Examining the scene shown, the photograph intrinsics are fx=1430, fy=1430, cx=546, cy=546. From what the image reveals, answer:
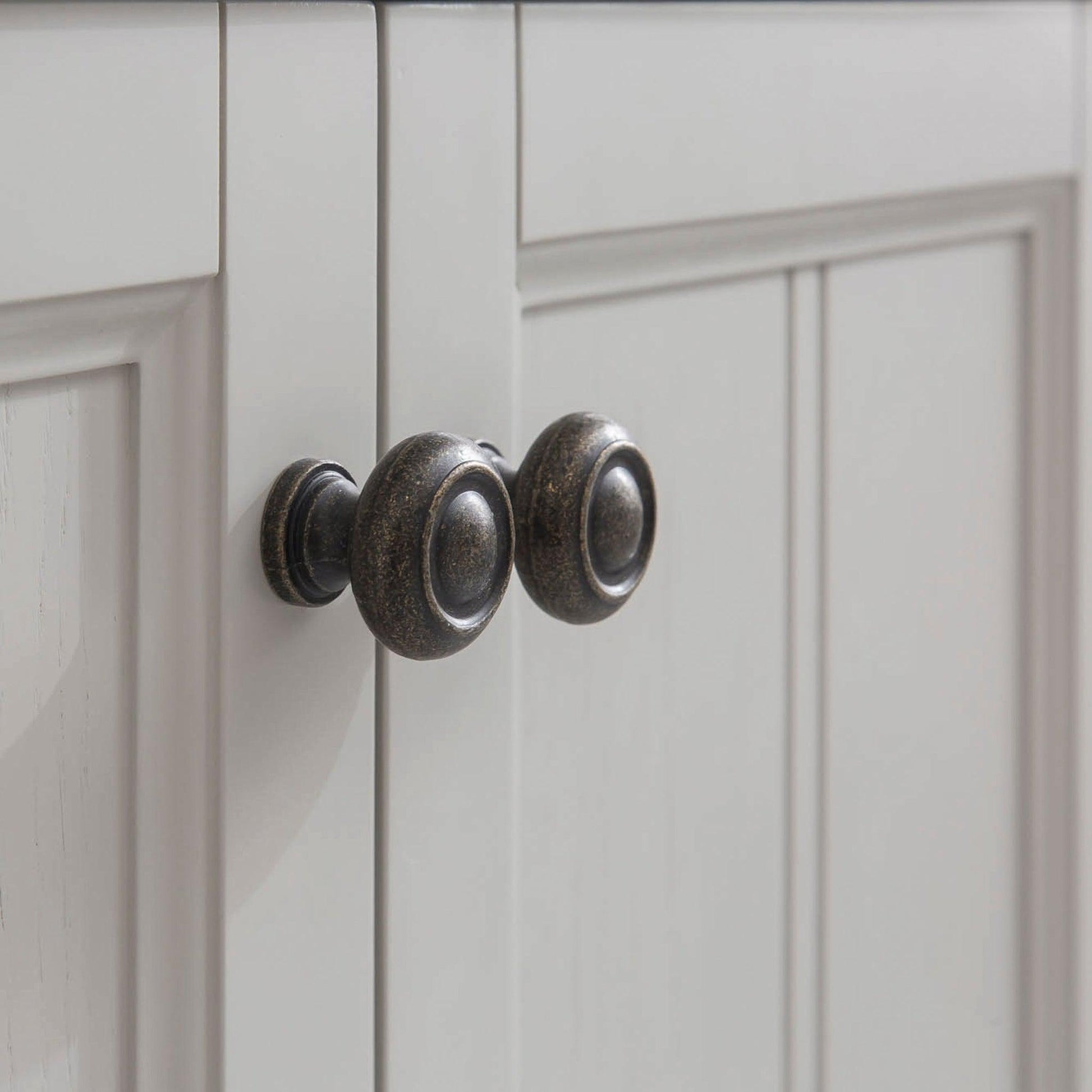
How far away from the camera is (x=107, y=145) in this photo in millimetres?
249

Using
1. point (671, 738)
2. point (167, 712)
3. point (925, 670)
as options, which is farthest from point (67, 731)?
point (925, 670)

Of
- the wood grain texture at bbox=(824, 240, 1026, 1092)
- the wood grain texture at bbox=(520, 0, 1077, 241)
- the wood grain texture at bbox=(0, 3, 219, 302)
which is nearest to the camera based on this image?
the wood grain texture at bbox=(0, 3, 219, 302)

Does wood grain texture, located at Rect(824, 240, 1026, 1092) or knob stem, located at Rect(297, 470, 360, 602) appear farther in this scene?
wood grain texture, located at Rect(824, 240, 1026, 1092)

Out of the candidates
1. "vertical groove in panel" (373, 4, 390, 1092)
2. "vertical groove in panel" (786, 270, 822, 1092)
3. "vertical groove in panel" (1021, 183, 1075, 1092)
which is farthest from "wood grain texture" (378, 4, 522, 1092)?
"vertical groove in panel" (1021, 183, 1075, 1092)

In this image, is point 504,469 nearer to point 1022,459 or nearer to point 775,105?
point 775,105

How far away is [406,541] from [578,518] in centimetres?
5

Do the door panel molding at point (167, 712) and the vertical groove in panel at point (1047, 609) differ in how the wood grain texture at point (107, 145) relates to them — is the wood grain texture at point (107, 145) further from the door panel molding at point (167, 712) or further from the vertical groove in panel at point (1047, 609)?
the vertical groove in panel at point (1047, 609)

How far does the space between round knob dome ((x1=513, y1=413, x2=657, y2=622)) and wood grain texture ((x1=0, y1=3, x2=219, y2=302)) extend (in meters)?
0.08

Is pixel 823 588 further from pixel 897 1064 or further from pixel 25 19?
pixel 25 19

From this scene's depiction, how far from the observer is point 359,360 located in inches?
12.0

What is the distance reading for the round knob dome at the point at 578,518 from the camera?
0.99 feet

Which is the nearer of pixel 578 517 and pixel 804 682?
pixel 578 517

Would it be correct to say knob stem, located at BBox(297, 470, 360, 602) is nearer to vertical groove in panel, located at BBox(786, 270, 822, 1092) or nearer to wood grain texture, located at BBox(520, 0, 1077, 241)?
wood grain texture, located at BBox(520, 0, 1077, 241)

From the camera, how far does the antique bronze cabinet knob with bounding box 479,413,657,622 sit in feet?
0.99
